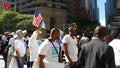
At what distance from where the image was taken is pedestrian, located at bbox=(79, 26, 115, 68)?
495 centimetres

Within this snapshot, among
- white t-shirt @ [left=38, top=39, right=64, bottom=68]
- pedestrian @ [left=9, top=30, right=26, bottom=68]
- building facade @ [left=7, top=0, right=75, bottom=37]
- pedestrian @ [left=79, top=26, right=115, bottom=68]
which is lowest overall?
building facade @ [left=7, top=0, right=75, bottom=37]

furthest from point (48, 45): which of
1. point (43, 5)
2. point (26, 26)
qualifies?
point (43, 5)

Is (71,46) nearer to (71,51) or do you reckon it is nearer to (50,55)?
(71,51)

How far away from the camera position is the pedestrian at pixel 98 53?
4.95m

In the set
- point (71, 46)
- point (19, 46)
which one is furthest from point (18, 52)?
point (71, 46)

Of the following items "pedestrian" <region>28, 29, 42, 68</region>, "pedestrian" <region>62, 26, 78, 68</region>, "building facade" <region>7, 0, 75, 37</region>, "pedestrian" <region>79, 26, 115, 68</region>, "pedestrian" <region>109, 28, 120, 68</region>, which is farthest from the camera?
"building facade" <region>7, 0, 75, 37</region>

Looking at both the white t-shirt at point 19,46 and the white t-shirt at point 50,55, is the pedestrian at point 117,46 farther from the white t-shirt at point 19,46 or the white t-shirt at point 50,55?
the white t-shirt at point 19,46

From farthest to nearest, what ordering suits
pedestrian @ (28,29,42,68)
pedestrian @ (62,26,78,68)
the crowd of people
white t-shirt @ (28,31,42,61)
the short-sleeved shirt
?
white t-shirt @ (28,31,42,61) < pedestrian @ (28,29,42,68) < pedestrian @ (62,26,78,68) < the short-sleeved shirt < the crowd of people

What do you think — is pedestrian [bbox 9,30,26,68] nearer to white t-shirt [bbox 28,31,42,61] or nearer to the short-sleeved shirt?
white t-shirt [bbox 28,31,42,61]

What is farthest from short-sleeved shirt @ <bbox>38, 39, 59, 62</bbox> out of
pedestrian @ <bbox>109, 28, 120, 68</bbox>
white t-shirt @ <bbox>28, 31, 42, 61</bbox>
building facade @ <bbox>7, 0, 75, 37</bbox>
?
building facade @ <bbox>7, 0, 75, 37</bbox>

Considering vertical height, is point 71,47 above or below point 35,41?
above

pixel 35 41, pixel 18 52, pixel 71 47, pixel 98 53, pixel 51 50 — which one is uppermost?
pixel 98 53

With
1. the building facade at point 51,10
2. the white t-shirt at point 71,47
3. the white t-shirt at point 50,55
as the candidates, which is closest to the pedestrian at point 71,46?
the white t-shirt at point 71,47

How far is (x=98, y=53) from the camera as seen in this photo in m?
5.09
